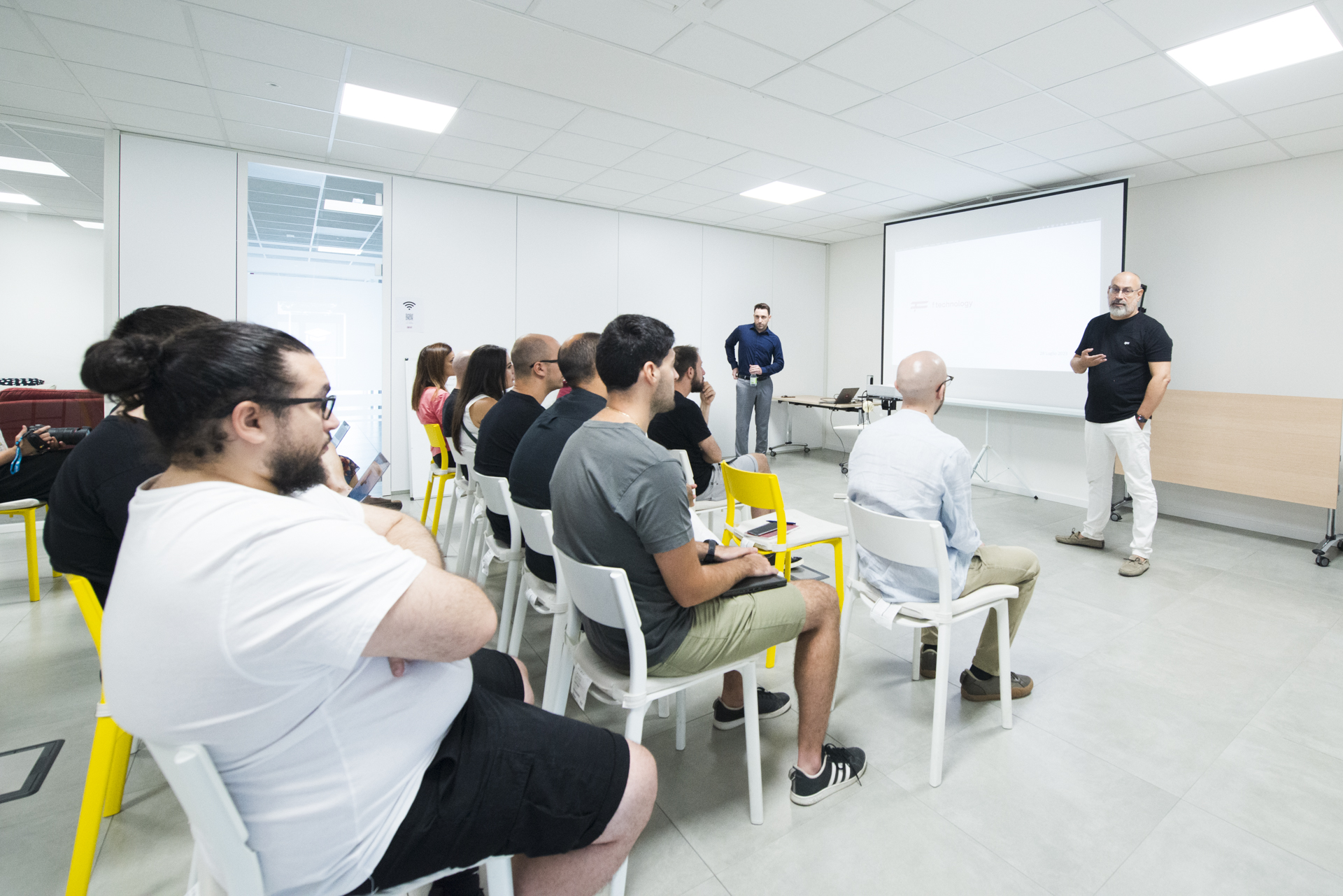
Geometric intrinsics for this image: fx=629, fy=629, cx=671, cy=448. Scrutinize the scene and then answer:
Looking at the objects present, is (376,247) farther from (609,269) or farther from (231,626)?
(231,626)

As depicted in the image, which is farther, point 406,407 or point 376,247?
point 376,247

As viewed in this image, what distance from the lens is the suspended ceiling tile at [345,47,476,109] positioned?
324 centimetres

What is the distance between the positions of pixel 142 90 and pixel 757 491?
4.15 m

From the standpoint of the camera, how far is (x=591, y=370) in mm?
2285

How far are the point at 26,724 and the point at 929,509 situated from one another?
3.09 m

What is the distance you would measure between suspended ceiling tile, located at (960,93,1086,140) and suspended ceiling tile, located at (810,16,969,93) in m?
0.75

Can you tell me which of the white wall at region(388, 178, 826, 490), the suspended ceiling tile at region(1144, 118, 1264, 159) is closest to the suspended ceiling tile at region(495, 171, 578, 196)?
the white wall at region(388, 178, 826, 490)

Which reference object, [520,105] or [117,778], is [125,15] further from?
[117,778]

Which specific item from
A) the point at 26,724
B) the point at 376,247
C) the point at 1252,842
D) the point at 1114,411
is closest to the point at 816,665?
the point at 1252,842

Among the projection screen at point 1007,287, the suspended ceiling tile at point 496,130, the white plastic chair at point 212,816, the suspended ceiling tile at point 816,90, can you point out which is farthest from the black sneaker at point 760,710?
the projection screen at point 1007,287

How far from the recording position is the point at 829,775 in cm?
182

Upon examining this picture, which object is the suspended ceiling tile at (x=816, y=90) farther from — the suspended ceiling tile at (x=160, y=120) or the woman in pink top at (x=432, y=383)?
the suspended ceiling tile at (x=160, y=120)

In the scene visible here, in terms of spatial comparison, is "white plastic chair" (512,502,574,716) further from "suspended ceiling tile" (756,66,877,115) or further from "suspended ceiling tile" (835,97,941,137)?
"suspended ceiling tile" (835,97,941,137)

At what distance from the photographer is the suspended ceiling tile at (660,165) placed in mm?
4770
